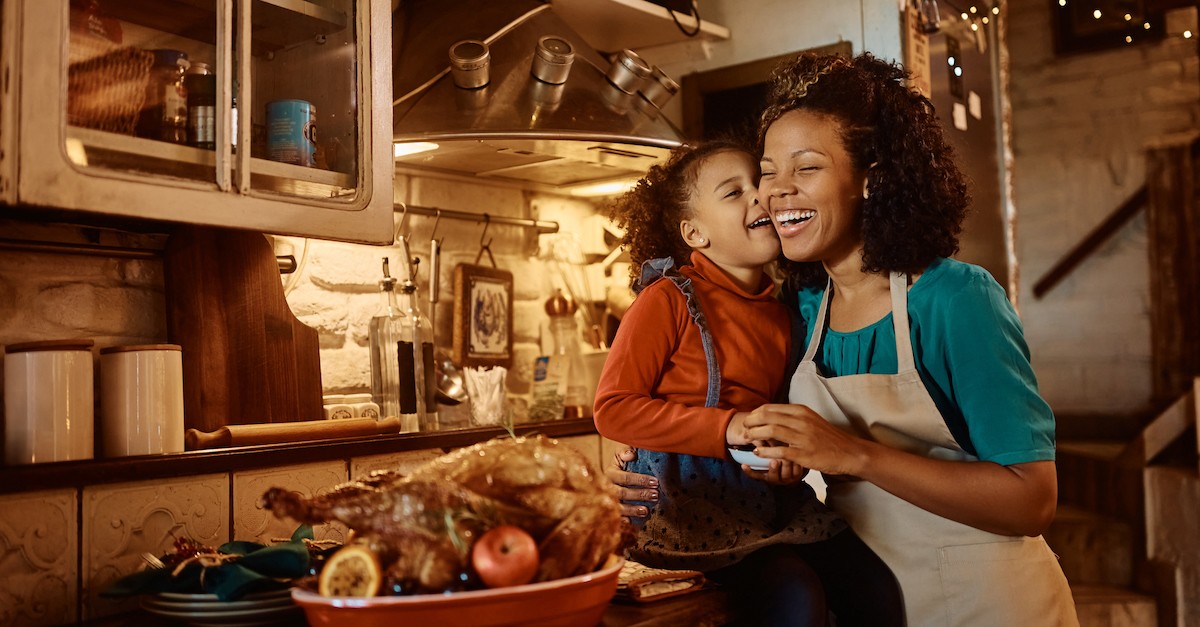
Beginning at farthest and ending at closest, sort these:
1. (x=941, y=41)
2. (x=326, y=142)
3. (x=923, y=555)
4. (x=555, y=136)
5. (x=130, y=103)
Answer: (x=941, y=41) < (x=555, y=136) < (x=326, y=142) < (x=923, y=555) < (x=130, y=103)

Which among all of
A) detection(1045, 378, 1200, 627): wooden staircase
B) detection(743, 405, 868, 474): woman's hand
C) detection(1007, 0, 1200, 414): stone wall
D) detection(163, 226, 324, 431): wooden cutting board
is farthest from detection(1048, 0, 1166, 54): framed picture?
detection(163, 226, 324, 431): wooden cutting board

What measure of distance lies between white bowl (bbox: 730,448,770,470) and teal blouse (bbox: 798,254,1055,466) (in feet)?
1.06

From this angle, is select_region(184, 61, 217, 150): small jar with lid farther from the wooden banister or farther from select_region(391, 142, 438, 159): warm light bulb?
the wooden banister

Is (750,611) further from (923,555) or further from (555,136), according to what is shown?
(555,136)

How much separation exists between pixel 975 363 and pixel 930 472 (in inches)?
7.6

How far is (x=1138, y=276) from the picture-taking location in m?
5.90

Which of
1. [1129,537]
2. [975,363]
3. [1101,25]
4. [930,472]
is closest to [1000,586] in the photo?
[930,472]

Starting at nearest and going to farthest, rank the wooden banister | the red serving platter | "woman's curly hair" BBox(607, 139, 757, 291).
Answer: the red serving platter
"woman's curly hair" BBox(607, 139, 757, 291)
the wooden banister

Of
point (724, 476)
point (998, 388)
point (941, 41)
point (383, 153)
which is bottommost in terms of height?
point (724, 476)

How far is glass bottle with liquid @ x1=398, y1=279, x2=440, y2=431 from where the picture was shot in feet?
7.38

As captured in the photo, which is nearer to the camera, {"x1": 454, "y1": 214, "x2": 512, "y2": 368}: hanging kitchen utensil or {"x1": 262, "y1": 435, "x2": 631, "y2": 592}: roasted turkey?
{"x1": 262, "y1": 435, "x2": 631, "y2": 592}: roasted turkey

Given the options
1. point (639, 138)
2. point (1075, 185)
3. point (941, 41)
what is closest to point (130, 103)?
point (639, 138)

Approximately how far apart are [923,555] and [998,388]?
1.07 ft

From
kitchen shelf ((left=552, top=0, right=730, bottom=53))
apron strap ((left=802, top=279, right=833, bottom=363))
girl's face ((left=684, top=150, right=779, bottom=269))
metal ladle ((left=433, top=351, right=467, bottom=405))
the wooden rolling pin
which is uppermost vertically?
kitchen shelf ((left=552, top=0, right=730, bottom=53))
